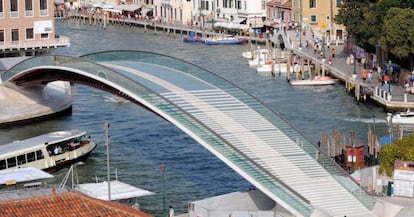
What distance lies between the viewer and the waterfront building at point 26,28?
4778 cm

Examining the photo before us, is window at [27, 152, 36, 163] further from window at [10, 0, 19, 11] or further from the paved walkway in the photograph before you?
window at [10, 0, 19, 11]

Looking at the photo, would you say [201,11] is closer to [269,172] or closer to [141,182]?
[141,182]

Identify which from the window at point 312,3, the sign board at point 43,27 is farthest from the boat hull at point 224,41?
the sign board at point 43,27

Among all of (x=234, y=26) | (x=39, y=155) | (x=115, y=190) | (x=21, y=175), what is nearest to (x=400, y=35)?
(x=39, y=155)

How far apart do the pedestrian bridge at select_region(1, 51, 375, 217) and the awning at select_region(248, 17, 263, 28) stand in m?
41.4

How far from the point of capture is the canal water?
29375mm

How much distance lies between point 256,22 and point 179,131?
3759cm

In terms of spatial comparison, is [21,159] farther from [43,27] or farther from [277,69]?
[277,69]

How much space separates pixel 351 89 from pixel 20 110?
1245 centimetres

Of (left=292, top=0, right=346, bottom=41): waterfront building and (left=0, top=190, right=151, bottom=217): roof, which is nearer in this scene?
(left=0, top=190, right=151, bottom=217): roof

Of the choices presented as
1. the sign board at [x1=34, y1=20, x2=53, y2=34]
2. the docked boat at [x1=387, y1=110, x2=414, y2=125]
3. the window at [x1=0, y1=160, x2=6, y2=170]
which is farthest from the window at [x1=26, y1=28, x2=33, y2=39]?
the window at [x1=0, y1=160, x2=6, y2=170]

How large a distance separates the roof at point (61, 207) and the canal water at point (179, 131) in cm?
1086

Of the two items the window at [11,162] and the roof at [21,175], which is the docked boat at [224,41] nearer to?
the window at [11,162]

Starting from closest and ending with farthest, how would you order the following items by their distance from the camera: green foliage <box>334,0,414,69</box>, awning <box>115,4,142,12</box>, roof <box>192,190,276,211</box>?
roof <box>192,190,276,211</box> < green foliage <box>334,0,414,69</box> < awning <box>115,4,142,12</box>
